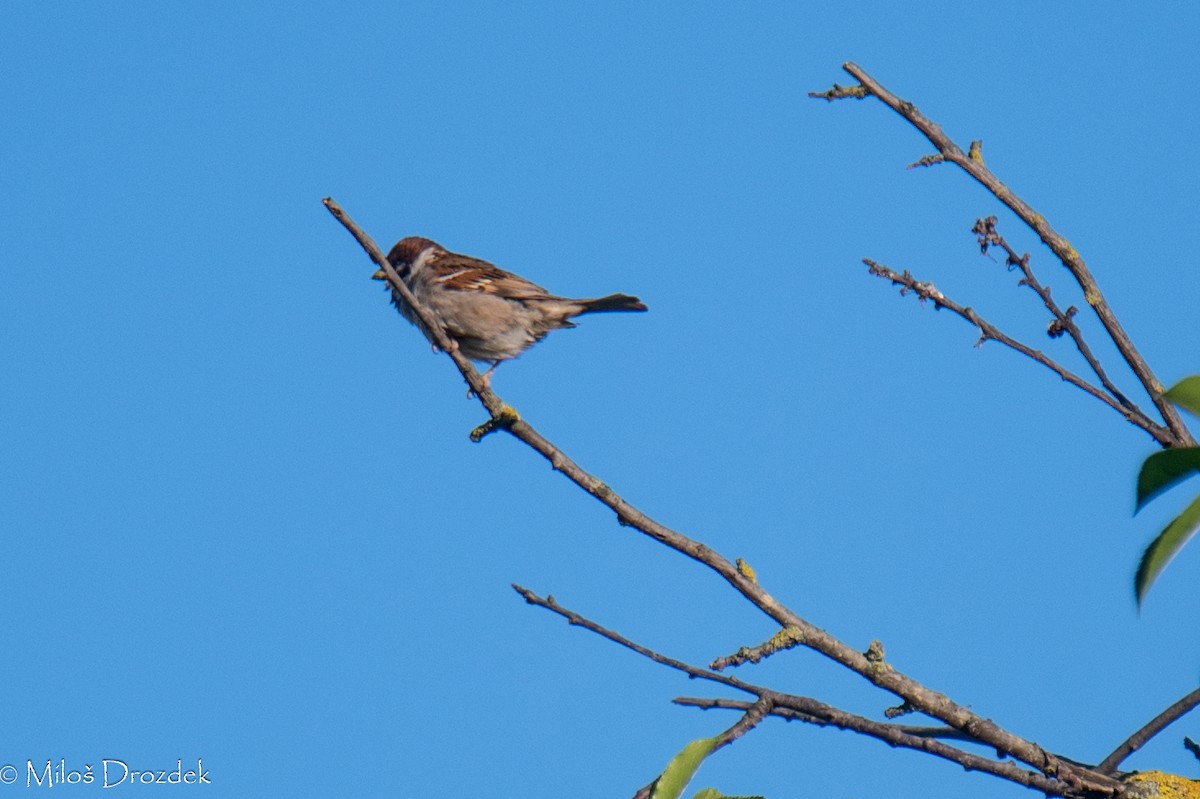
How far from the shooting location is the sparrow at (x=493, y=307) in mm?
8102

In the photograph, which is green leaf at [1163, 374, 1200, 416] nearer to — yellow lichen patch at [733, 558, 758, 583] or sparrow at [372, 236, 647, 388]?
yellow lichen patch at [733, 558, 758, 583]

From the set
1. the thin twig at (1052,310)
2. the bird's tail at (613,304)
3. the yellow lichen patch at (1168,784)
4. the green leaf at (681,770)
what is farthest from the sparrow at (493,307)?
the green leaf at (681,770)

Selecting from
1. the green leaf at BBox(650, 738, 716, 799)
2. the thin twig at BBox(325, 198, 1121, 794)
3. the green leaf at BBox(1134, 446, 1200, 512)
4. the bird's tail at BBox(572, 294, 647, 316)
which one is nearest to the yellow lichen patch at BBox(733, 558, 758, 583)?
the thin twig at BBox(325, 198, 1121, 794)

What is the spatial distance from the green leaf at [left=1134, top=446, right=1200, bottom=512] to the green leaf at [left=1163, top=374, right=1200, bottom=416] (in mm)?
50

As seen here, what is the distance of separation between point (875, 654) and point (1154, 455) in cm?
112

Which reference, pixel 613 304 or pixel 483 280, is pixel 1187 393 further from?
pixel 483 280

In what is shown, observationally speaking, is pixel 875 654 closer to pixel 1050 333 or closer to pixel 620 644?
pixel 620 644

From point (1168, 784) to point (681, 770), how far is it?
92 centimetres

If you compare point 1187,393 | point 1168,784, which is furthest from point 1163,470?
point 1168,784

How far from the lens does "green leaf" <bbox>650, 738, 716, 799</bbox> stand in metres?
1.74

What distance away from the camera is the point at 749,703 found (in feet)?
6.70

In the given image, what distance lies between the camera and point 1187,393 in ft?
4.45

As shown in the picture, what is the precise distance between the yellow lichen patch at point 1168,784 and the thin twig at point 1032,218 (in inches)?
33.0

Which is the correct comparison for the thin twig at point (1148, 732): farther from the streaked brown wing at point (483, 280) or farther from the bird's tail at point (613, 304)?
the streaked brown wing at point (483, 280)
